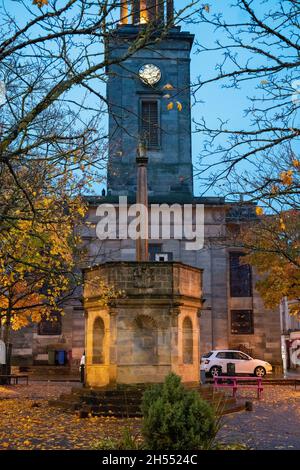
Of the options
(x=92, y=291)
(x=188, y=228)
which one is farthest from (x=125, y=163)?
(x=92, y=291)

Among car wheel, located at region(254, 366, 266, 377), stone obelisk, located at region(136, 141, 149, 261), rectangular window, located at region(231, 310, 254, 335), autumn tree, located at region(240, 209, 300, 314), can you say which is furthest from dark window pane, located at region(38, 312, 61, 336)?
stone obelisk, located at region(136, 141, 149, 261)

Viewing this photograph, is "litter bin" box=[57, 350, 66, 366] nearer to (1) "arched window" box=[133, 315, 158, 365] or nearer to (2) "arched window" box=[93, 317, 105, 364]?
(2) "arched window" box=[93, 317, 105, 364]

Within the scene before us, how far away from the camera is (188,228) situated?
37250mm

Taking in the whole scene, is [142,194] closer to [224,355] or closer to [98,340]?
[98,340]

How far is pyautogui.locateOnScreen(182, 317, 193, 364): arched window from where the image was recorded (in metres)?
18.5

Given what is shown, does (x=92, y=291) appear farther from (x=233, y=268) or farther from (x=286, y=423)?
(x=233, y=268)

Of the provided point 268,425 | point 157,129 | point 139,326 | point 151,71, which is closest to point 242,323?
point 157,129

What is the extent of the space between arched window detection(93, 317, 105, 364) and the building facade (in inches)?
609

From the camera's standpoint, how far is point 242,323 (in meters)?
36.9

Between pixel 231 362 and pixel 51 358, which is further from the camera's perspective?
pixel 51 358

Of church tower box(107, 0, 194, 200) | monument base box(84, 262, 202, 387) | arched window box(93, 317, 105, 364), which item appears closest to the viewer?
monument base box(84, 262, 202, 387)

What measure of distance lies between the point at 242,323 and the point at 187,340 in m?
18.8

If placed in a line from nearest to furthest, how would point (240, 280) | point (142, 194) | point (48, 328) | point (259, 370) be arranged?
1. point (142, 194)
2. point (259, 370)
3. point (48, 328)
4. point (240, 280)

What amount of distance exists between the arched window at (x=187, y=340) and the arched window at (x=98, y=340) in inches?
107
